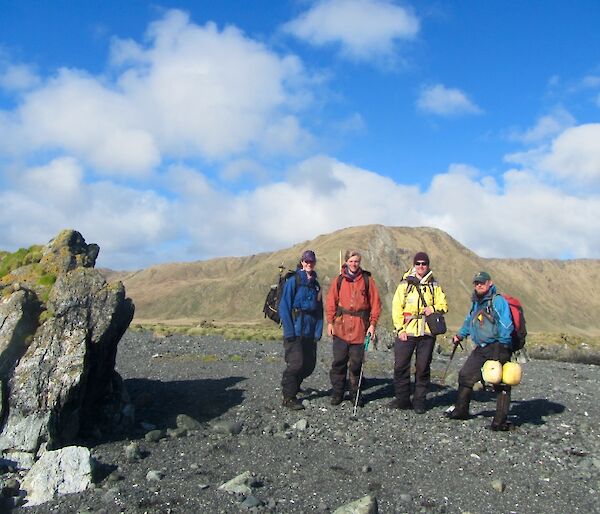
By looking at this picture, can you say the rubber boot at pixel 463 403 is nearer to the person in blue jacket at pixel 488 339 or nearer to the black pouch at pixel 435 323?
the person in blue jacket at pixel 488 339

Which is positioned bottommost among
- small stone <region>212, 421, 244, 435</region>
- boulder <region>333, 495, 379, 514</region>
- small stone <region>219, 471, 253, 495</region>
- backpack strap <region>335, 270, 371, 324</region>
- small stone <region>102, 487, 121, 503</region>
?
boulder <region>333, 495, 379, 514</region>

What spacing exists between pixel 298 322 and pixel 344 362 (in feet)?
4.28

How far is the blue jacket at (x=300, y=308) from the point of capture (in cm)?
1155

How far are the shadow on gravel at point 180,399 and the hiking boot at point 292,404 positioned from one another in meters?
0.96

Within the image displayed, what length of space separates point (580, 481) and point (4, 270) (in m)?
10.6

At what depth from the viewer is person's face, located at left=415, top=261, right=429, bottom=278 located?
1148 centimetres

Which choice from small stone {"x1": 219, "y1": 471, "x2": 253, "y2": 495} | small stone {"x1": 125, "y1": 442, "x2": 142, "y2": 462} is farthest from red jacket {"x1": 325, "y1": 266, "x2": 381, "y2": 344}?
small stone {"x1": 125, "y1": 442, "x2": 142, "y2": 462}

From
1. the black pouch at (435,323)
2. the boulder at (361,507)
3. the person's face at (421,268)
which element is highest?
the person's face at (421,268)

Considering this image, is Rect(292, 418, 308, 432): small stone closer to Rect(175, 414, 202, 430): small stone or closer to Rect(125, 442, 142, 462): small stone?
Rect(175, 414, 202, 430): small stone

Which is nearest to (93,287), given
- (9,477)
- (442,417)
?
(9,477)

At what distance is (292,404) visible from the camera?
454 inches

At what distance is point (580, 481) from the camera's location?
8.46m

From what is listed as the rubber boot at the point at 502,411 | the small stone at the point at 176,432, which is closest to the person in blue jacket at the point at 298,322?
the small stone at the point at 176,432

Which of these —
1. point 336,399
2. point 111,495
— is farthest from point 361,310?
point 111,495
